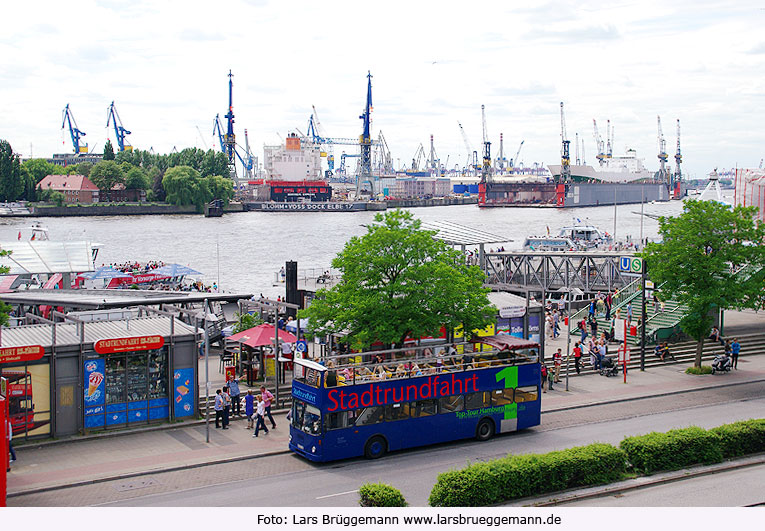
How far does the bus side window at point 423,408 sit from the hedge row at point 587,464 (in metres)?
3.75

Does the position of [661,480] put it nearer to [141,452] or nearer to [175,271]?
[141,452]

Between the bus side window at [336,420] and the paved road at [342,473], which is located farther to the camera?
the bus side window at [336,420]

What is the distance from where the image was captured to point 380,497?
13602 millimetres

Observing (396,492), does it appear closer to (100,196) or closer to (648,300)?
(648,300)

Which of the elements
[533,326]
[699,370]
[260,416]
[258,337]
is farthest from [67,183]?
[260,416]

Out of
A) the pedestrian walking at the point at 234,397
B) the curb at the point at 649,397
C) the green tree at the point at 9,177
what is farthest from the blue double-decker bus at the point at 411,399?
the green tree at the point at 9,177

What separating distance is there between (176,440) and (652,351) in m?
18.7

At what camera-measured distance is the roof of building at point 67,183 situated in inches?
6614

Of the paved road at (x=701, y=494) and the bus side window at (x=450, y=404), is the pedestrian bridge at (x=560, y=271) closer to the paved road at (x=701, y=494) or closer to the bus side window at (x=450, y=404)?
the bus side window at (x=450, y=404)

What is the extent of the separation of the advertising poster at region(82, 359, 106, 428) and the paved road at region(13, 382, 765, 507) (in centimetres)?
358

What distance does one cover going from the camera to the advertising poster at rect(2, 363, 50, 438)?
64.8ft

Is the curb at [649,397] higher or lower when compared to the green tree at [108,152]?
lower

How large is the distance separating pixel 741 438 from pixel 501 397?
557 cm

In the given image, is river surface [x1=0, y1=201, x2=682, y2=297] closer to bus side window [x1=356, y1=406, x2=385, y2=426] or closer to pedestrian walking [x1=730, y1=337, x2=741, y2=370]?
pedestrian walking [x1=730, y1=337, x2=741, y2=370]
